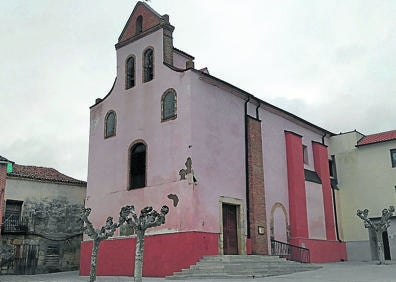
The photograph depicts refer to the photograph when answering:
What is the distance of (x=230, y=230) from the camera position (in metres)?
21.4

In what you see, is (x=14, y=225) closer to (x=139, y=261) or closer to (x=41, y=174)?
(x=41, y=174)

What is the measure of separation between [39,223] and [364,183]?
19.7 meters

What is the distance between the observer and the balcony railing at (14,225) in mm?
25391

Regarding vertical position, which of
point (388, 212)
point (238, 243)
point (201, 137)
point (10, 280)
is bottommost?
point (10, 280)

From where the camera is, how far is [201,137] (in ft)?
68.2

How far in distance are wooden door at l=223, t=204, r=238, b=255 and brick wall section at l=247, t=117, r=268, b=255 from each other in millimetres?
884

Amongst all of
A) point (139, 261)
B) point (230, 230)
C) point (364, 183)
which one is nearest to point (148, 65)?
point (230, 230)

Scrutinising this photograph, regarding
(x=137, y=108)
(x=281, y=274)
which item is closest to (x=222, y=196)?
(x=281, y=274)

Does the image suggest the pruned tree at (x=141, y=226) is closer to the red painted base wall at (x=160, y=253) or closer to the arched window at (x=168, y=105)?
the red painted base wall at (x=160, y=253)

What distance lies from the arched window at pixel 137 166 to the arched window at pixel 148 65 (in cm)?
341

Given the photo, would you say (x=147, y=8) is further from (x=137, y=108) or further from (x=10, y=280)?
(x=10, y=280)

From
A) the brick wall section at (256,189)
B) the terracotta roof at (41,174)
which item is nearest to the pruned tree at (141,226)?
the brick wall section at (256,189)

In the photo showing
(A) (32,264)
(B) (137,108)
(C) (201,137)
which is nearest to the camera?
(C) (201,137)

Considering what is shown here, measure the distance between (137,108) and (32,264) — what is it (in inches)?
417
